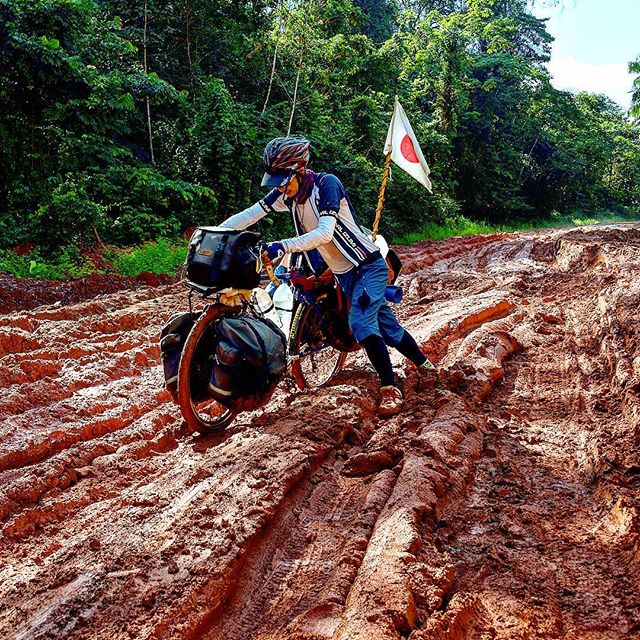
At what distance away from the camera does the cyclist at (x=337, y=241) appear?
3.89 meters

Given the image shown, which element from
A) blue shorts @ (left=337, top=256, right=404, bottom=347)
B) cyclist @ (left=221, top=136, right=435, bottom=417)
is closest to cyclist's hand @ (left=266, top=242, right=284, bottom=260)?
cyclist @ (left=221, top=136, right=435, bottom=417)

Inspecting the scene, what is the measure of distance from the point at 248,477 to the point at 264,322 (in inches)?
46.1

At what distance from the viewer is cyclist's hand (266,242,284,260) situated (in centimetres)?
372

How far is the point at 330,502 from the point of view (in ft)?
8.99

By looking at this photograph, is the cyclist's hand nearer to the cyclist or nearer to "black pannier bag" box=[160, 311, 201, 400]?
the cyclist

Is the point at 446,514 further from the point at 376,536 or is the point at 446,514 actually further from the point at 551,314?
the point at 551,314

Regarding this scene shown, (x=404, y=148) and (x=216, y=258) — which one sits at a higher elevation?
(x=404, y=148)

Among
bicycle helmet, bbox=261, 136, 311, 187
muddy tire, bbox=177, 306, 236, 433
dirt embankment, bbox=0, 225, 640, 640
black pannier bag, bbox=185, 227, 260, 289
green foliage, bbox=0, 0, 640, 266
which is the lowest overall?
dirt embankment, bbox=0, 225, 640, 640

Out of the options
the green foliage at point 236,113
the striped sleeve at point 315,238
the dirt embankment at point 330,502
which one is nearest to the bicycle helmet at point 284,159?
the striped sleeve at point 315,238

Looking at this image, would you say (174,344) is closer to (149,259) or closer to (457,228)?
(149,259)

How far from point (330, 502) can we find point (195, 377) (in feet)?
4.15

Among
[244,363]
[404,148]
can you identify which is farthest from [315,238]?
[404,148]

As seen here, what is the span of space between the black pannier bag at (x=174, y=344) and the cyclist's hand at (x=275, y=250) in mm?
602

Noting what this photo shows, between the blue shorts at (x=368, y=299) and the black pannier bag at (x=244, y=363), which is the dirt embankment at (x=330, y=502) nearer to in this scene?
the black pannier bag at (x=244, y=363)
